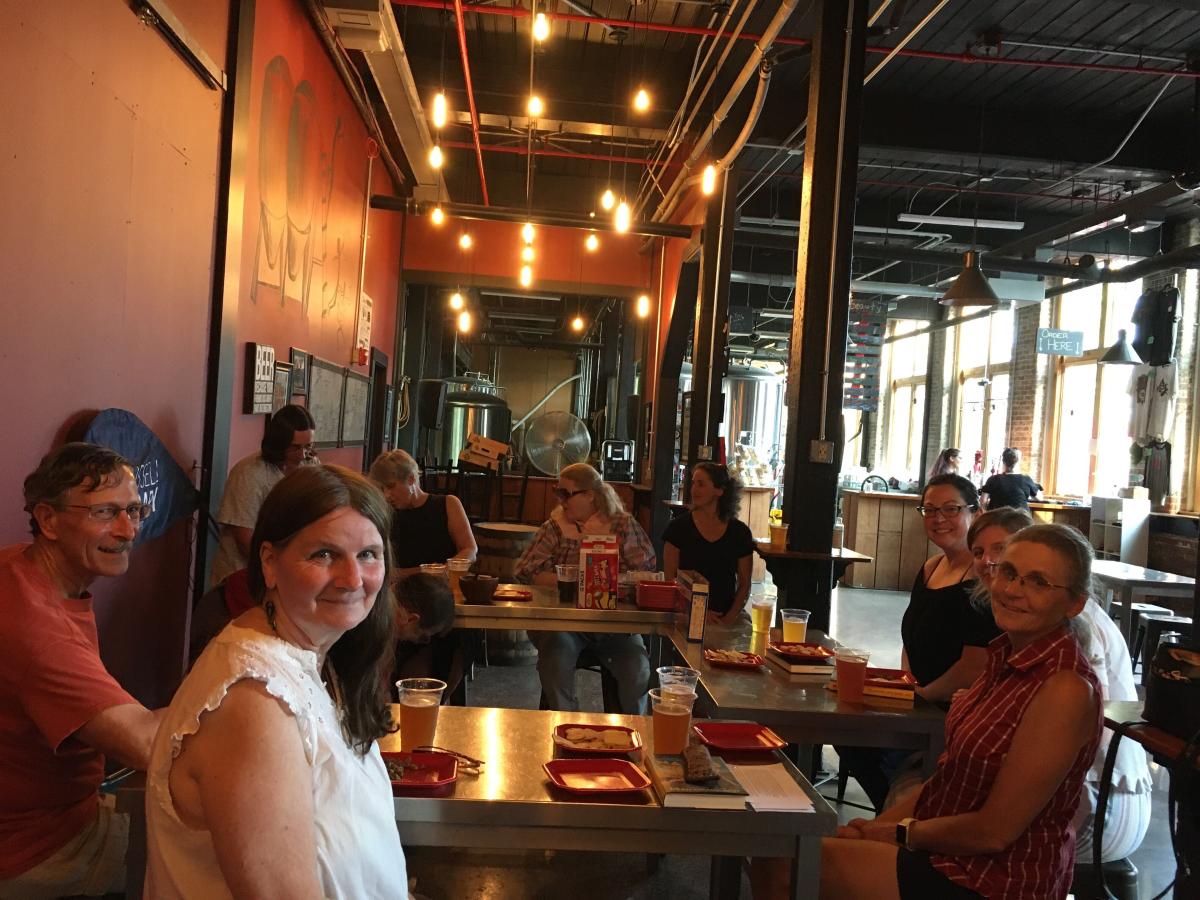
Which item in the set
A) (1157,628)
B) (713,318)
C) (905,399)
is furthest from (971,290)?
(905,399)

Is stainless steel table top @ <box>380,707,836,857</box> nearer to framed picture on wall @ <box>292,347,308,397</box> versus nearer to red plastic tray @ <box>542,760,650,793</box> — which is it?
red plastic tray @ <box>542,760,650,793</box>

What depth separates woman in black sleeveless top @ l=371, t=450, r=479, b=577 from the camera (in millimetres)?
4883

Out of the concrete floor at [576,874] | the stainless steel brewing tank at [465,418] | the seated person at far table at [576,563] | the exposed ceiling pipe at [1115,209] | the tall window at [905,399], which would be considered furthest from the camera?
the tall window at [905,399]

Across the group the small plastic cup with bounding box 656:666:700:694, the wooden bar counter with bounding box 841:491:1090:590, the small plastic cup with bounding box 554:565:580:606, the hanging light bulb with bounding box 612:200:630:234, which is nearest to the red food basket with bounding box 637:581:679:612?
the small plastic cup with bounding box 554:565:580:606

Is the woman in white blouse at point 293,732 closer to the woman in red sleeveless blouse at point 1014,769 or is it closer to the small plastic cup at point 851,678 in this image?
the woman in red sleeveless blouse at point 1014,769

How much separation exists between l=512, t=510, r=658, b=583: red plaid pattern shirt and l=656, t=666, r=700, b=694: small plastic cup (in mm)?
2249

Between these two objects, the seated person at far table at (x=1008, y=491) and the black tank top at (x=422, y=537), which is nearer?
the black tank top at (x=422, y=537)

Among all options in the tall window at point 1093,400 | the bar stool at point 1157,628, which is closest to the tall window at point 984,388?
the tall window at point 1093,400

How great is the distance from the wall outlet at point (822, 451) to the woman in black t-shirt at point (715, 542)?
0.54 meters

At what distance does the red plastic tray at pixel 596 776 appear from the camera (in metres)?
1.94

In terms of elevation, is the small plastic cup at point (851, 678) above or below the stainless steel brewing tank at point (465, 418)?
below

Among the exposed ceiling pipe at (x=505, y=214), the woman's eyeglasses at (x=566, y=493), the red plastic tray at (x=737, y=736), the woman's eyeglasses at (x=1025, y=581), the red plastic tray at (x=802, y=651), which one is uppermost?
the exposed ceiling pipe at (x=505, y=214)

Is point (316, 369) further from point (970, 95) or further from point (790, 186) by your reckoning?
point (790, 186)

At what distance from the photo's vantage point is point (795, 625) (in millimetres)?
3445
